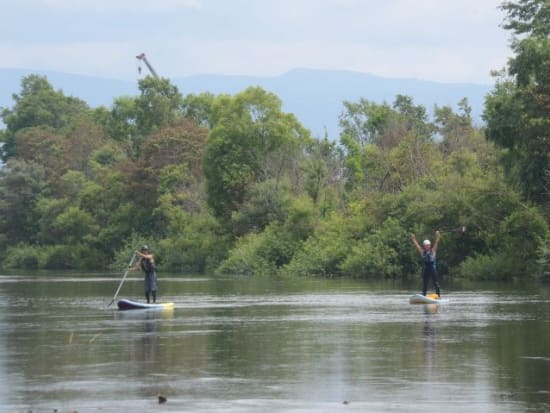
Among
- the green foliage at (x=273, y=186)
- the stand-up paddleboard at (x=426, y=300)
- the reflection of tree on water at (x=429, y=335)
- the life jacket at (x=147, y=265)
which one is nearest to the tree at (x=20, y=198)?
the green foliage at (x=273, y=186)

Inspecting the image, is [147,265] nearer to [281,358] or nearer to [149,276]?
[149,276]

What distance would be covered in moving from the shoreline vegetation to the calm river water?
19.4m

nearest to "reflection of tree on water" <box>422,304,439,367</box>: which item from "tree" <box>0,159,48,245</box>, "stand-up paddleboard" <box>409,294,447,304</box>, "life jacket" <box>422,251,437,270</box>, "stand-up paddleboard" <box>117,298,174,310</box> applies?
"stand-up paddleboard" <box>409,294,447,304</box>

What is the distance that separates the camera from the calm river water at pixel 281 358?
15305mm

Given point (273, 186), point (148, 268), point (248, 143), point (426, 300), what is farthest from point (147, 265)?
point (248, 143)

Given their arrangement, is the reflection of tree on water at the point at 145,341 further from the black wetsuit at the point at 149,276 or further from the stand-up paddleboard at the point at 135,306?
the black wetsuit at the point at 149,276

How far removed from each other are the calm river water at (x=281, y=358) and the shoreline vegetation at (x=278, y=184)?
19.4 meters

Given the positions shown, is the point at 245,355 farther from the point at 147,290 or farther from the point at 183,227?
the point at 183,227

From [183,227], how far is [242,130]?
12.2 meters

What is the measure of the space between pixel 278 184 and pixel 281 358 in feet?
200

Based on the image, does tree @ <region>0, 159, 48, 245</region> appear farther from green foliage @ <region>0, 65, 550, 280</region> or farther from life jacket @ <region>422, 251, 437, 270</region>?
life jacket @ <region>422, 251, 437, 270</region>

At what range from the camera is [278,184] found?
266 ft

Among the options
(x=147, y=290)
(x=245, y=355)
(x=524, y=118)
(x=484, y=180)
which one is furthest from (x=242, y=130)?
(x=245, y=355)

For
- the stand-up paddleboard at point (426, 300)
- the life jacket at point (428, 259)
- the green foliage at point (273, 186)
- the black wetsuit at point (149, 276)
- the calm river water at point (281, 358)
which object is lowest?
the calm river water at point (281, 358)
